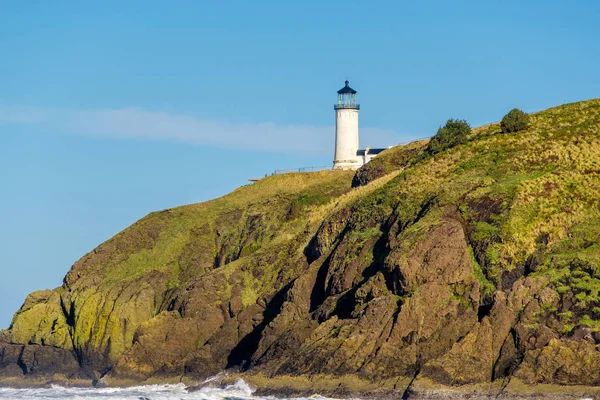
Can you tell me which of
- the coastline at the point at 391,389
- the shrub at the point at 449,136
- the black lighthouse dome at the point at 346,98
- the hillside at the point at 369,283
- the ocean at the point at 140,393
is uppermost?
the black lighthouse dome at the point at 346,98

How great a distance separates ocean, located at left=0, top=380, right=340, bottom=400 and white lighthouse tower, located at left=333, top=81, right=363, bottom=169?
47925mm

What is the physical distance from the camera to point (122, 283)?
121 m

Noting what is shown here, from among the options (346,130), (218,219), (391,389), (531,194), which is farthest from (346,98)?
(391,389)

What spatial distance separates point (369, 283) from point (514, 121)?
88.3 feet

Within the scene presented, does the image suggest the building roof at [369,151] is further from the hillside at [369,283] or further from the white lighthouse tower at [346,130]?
the hillside at [369,283]

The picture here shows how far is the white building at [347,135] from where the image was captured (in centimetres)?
14762

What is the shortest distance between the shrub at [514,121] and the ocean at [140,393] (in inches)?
1345

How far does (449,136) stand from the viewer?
381ft

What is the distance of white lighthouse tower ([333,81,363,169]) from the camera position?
148000 millimetres

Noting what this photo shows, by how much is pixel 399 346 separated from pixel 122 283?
Answer: 135ft

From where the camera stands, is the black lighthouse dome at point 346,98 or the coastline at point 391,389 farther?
the black lighthouse dome at point 346,98

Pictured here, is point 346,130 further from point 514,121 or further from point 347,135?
point 514,121

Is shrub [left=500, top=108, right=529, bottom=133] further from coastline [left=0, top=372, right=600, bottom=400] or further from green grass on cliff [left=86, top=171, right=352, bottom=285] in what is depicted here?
coastline [left=0, top=372, right=600, bottom=400]

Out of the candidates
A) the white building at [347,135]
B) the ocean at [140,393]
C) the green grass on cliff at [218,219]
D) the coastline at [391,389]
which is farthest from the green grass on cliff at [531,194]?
the white building at [347,135]
